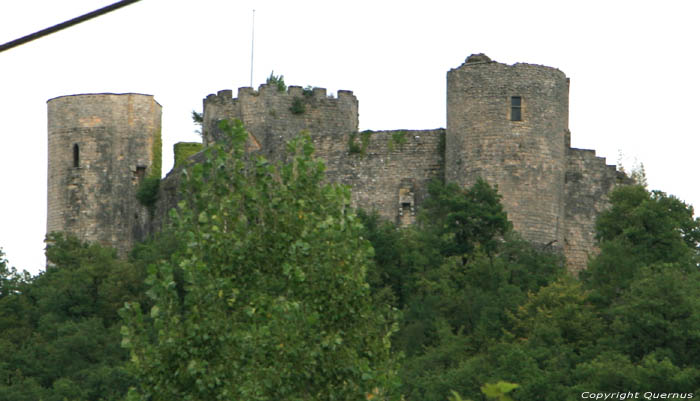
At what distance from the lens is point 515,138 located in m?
45.1

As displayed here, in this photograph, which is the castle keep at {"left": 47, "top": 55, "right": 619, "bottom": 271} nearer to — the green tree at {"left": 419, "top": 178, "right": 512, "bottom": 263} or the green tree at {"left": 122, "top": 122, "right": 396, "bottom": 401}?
the green tree at {"left": 419, "top": 178, "right": 512, "bottom": 263}

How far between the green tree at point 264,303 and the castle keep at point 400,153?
57.9 feet

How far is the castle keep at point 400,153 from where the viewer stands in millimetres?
45125

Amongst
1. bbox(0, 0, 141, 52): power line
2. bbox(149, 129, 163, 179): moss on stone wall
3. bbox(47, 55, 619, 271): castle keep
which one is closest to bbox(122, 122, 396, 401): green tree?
bbox(0, 0, 141, 52): power line

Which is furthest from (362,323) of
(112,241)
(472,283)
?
(112,241)

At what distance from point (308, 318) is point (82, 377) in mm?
21973

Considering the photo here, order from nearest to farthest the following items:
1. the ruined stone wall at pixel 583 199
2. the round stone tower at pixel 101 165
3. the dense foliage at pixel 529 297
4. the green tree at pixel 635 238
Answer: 1. the dense foliage at pixel 529 297
2. the green tree at pixel 635 238
3. the ruined stone wall at pixel 583 199
4. the round stone tower at pixel 101 165

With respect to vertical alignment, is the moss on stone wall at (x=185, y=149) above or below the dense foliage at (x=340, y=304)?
above

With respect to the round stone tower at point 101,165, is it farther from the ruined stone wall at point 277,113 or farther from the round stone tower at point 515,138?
the round stone tower at point 515,138

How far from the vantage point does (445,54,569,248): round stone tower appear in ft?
147

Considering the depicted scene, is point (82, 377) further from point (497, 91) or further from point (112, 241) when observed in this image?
point (497, 91)

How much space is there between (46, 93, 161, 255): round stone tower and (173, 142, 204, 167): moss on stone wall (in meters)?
0.65

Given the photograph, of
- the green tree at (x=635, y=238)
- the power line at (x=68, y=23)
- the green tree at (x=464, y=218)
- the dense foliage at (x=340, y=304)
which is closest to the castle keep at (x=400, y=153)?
the green tree at (x=464, y=218)

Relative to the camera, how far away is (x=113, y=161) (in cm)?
5197
